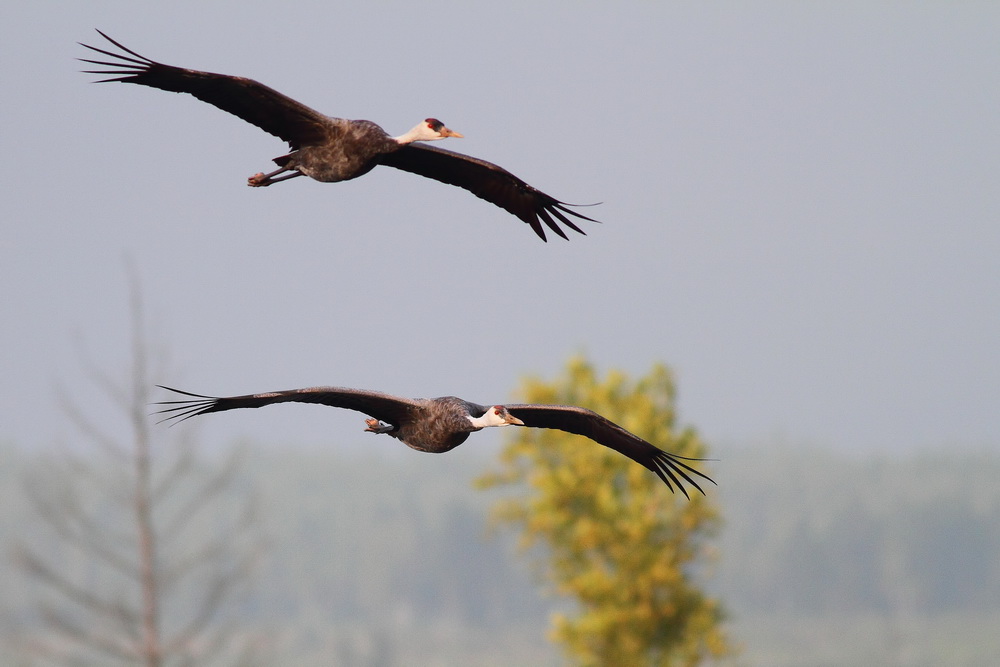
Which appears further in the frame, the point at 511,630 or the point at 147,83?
the point at 511,630

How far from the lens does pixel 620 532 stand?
76.1 feet

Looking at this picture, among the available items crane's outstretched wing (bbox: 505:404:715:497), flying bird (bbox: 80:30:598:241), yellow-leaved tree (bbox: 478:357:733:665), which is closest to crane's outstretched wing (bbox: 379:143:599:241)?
flying bird (bbox: 80:30:598:241)

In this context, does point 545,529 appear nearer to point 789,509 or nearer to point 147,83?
point 147,83

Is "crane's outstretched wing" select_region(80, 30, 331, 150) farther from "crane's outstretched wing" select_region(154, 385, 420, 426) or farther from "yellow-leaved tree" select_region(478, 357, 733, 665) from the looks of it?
"yellow-leaved tree" select_region(478, 357, 733, 665)

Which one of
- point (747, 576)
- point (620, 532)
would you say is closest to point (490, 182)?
point (620, 532)

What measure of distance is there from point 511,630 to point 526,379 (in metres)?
106

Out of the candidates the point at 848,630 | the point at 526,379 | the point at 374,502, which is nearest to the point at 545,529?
the point at 526,379

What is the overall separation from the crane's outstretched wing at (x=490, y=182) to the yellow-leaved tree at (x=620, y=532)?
43.0 feet

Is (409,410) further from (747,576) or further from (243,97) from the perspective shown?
(747,576)

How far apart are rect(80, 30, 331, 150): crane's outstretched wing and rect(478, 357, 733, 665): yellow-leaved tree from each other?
50.1 feet

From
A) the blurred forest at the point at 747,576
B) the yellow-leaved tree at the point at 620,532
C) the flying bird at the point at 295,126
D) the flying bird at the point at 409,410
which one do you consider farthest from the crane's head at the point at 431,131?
the blurred forest at the point at 747,576

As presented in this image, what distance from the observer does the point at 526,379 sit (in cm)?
2470

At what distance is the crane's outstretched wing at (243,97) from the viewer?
7191 millimetres

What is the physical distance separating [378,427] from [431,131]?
1930 millimetres
